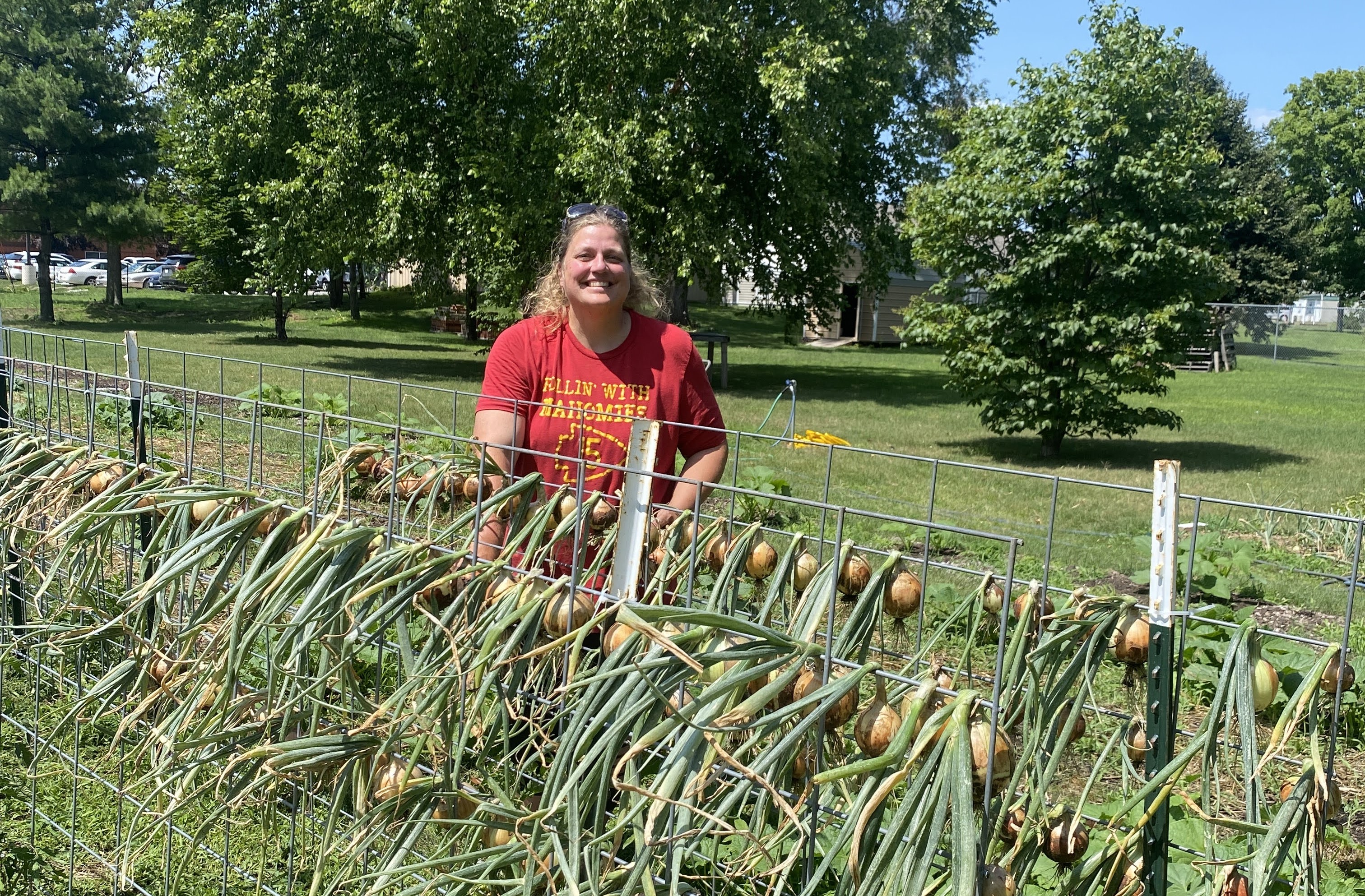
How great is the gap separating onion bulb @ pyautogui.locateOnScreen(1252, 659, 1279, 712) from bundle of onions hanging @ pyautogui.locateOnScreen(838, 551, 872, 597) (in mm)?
572

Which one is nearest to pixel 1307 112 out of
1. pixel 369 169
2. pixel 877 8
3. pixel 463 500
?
pixel 877 8

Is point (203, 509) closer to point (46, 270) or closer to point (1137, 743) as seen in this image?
point (1137, 743)

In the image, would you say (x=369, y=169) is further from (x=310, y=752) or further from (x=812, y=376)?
(x=310, y=752)

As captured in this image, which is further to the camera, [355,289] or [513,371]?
[355,289]

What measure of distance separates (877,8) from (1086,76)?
33.7ft

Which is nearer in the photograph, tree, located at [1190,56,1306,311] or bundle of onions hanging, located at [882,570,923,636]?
bundle of onions hanging, located at [882,570,923,636]

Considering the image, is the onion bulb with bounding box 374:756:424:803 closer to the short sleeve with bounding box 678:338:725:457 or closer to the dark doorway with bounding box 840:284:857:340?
the short sleeve with bounding box 678:338:725:457

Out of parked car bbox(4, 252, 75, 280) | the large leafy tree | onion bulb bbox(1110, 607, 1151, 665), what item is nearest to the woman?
onion bulb bbox(1110, 607, 1151, 665)

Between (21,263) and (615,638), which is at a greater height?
(21,263)

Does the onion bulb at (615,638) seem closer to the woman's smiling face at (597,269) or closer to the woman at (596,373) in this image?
the woman at (596,373)

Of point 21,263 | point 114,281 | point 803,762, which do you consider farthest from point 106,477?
point 21,263

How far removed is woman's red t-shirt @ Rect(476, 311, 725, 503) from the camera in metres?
2.73

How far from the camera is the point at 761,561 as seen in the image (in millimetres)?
2016

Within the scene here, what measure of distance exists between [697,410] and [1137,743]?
1484 millimetres
